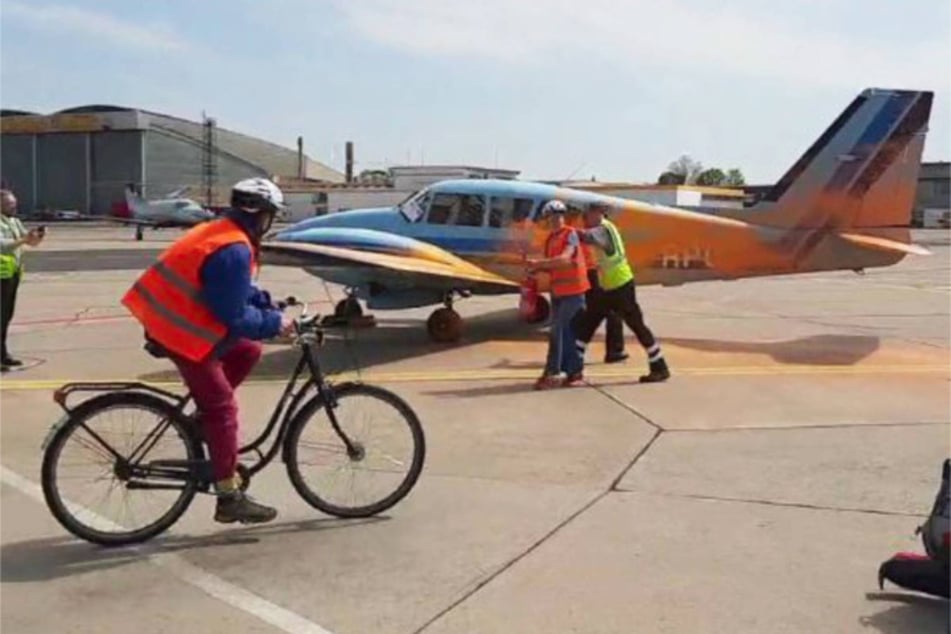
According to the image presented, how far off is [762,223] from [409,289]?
186 inches

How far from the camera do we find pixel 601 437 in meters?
7.43

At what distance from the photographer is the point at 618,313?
10.2 metres

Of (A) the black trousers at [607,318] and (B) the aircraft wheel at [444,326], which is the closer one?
(A) the black trousers at [607,318]

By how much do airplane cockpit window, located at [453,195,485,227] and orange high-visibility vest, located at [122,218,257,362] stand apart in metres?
8.69


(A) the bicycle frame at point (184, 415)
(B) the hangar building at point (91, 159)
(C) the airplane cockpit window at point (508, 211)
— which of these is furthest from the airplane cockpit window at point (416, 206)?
(B) the hangar building at point (91, 159)

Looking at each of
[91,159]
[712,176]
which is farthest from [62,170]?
[712,176]

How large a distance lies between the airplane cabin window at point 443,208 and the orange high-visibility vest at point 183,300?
8787 millimetres

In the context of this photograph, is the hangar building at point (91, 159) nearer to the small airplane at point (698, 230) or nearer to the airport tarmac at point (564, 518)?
the small airplane at point (698, 230)

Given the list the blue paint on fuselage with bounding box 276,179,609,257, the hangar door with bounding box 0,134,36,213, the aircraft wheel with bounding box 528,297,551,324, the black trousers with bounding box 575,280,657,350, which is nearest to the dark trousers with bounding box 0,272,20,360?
the blue paint on fuselage with bounding box 276,179,609,257

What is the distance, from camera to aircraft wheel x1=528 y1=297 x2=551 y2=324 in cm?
1422

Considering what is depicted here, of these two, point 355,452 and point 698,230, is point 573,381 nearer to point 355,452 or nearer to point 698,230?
point 355,452

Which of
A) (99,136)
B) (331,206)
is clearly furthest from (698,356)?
(99,136)

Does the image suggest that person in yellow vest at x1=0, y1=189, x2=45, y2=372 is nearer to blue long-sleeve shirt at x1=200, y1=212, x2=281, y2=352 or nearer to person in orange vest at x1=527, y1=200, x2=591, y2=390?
person in orange vest at x1=527, y1=200, x2=591, y2=390

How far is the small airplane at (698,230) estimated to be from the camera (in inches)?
498
